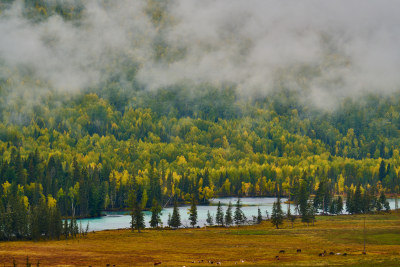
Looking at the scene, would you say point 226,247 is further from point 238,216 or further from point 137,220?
point 238,216

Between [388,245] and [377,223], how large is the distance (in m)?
50.7

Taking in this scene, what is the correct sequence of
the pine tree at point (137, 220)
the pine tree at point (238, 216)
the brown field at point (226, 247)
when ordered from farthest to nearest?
the pine tree at point (238, 216), the pine tree at point (137, 220), the brown field at point (226, 247)

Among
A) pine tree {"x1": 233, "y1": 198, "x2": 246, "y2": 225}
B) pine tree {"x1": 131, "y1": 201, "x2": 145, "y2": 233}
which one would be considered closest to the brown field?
pine tree {"x1": 131, "y1": 201, "x2": 145, "y2": 233}

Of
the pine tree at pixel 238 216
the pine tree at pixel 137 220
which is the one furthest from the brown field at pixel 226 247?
the pine tree at pixel 238 216

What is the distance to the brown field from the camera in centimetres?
10181

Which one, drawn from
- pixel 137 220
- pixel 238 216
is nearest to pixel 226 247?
pixel 137 220

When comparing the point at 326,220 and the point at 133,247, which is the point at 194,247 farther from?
the point at 326,220

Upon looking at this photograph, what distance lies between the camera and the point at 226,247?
126812 millimetres

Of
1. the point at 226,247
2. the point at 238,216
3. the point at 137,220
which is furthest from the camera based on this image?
the point at 238,216

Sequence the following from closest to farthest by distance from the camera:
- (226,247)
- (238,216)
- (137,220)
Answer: (226,247) → (137,220) → (238,216)

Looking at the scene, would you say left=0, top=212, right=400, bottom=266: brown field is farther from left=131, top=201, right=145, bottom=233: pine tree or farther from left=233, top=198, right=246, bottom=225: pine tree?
Result: left=233, top=198, right=246, bottom=225: pine tree

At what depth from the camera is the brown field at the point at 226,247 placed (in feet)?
334

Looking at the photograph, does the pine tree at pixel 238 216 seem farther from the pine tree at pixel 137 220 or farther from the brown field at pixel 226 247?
the pine tree at pixel 137 220

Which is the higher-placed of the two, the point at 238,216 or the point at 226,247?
the point at 238,216
